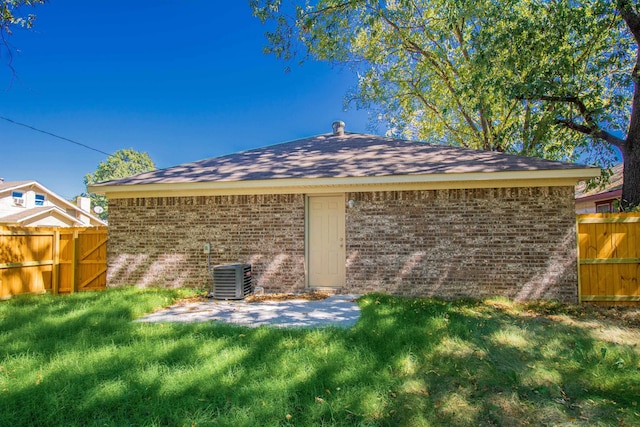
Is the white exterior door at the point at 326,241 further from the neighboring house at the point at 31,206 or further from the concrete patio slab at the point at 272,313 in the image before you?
the neighboring house at the point at 31,206

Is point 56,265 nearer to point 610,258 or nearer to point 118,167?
point 610,258

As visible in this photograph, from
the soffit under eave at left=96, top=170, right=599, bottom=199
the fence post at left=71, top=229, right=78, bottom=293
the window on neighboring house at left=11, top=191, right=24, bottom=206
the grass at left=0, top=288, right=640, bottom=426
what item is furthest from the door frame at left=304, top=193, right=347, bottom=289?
the window on neighboring house at left=11, top=191, right=24, bottom=206

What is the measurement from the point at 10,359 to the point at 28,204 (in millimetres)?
26606

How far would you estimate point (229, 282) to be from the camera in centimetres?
693

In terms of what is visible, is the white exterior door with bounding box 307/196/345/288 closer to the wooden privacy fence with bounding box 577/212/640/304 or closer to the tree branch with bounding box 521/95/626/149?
the wooden privacy fence with bounding box 577/212/640/304

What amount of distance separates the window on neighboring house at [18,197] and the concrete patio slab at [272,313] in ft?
78.5

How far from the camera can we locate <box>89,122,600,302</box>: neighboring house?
6648mm

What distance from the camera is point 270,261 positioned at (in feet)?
24.8

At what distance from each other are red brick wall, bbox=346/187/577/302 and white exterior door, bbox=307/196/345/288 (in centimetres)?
33

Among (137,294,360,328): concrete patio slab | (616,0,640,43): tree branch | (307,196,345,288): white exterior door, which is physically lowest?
(137,294,360,328): concrete patio slab

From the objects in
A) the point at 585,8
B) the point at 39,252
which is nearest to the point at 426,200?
the point at 585,8

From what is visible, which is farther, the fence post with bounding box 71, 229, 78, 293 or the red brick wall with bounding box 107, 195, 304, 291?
the fence post with bounding box 71, 229, 78, 293

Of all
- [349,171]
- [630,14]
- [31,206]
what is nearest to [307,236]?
[349,171]

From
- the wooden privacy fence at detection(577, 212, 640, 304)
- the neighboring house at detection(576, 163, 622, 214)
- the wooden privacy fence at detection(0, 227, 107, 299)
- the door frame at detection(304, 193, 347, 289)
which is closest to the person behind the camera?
the wooden privacy fence at detection(577, 212, 640, 304)
